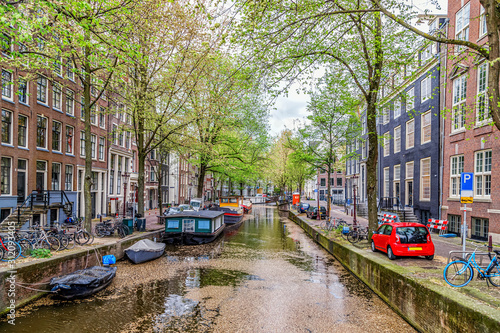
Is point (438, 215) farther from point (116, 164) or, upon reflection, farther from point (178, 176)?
point (178, 176)

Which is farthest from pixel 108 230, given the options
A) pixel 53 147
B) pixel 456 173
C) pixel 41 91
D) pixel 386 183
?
pixel 386 183

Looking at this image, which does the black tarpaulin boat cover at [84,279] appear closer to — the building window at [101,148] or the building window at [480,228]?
the building window at [480,228]

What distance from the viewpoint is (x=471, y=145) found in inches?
736

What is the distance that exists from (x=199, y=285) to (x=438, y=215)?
17096 mm

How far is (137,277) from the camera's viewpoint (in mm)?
13617

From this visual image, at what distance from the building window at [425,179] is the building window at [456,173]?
296 cm

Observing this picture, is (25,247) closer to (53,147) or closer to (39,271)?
(39,271)

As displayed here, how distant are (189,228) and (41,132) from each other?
11.5 meters

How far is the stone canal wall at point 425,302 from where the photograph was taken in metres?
6.16

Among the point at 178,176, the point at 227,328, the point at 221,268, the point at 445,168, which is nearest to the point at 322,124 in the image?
the point at 445,168

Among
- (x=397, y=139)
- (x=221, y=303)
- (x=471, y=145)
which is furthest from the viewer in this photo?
(x=397, y=139)

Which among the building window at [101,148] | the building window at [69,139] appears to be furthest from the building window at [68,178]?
the building window at [101,148]

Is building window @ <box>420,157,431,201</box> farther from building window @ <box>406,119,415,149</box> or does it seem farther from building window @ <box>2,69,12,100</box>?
building window @ <box>2,69,12,100</box>

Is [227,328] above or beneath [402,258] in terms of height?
beneath
